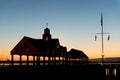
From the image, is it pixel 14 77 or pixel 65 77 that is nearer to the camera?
pixel 14 77

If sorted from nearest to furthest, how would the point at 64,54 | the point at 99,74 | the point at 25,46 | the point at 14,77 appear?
the point at 14,77 < the point at 99,74 < the point at 25,46 < the point at 64,54

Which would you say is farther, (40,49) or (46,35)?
(46,35)

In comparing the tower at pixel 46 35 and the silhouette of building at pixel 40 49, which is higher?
the tower at pixel 46 35

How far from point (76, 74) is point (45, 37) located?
75.1 ft

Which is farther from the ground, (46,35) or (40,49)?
(46,35)

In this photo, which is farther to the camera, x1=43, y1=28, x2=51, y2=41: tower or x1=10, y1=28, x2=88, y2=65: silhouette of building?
x1=43, y1=28, x2=51, y2=41: tower

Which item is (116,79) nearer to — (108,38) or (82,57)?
(108,38)

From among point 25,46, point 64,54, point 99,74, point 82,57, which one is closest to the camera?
point 99,74

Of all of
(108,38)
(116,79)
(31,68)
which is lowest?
(116,79)

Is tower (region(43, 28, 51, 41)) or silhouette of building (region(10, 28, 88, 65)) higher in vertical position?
tower (region(43, 28, 51, 41))

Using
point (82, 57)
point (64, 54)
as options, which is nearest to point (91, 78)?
point (64, 54)

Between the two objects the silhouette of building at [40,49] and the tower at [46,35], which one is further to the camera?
the tower at [46,35]

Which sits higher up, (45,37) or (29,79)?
(45,37)

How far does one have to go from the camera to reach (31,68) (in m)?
36.1
